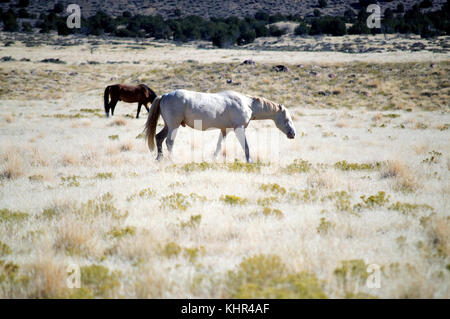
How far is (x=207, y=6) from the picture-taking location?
423ft

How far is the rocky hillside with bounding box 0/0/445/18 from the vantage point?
4643 inches

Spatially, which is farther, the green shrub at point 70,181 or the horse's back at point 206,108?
the horse's back at point 206,108

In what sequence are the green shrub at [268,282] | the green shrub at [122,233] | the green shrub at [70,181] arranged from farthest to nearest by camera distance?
the green shrub at [70,181]
the green shrub at [122,233]
the green shrub at [268,282]

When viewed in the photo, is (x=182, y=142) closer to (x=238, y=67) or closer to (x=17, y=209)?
(x=17, y=209)

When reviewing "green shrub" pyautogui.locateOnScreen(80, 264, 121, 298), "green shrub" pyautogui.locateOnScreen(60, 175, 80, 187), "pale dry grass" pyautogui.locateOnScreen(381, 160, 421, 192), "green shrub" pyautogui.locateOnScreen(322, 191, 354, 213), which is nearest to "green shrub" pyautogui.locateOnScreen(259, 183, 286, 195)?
"green shrub" pyautogui.locateOnScreen(322, 191, 354, 213)

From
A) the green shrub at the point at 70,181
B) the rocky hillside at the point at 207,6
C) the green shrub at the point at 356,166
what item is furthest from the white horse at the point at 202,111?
the rocky hillside at the point at 207,6

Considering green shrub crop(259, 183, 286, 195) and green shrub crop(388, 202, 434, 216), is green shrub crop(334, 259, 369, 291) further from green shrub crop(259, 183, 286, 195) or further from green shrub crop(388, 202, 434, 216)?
green shrub crop(259, 183, 286, 195)

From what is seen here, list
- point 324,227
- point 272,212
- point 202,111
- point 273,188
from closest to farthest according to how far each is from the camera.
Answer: point 324,227, point 272,212, point 273,188, point 202,111

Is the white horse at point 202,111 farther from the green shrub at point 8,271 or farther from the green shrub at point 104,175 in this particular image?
the green shrub at point 8,271

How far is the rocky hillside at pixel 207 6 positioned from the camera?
118m

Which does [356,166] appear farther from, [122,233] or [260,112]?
[122,233]

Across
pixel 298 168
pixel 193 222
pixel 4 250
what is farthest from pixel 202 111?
pixel 4 250

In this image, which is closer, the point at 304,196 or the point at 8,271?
the point at 8,271

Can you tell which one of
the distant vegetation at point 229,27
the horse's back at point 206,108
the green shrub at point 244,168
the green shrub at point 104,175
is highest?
the distant vegetation at point 229,27
